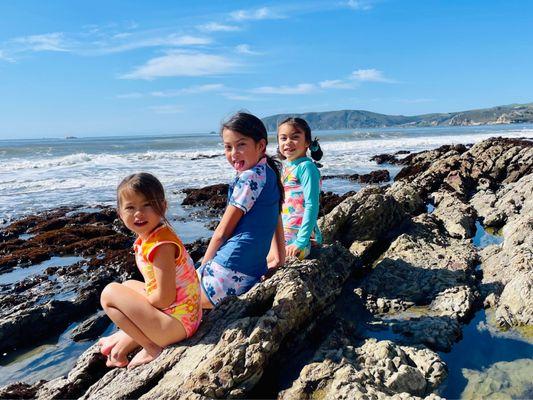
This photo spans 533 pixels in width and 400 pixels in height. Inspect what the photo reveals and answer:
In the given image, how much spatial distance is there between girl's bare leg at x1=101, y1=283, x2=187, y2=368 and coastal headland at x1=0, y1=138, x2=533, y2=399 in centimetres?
10

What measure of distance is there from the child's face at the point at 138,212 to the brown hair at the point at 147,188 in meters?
0.02

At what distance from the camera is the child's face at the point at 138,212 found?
3.54 m

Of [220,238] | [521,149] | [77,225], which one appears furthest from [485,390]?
[521,149]

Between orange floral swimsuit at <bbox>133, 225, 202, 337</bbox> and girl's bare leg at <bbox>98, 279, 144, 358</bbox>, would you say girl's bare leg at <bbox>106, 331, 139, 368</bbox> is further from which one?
orange floral swimsuit at <bbox>133, 225, 202, 337</bbox>

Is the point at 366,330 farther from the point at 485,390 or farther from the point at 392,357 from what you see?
the point at 485,390

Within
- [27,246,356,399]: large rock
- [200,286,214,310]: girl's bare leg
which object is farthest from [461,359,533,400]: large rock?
[200,286,214,310]: girl's bare leg

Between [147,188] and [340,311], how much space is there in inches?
111

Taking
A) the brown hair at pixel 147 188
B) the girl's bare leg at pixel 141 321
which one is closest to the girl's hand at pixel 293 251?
the girl's bare leg at pixel 141 321

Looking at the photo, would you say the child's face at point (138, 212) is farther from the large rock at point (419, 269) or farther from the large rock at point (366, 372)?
the large rock at point (419, 269)

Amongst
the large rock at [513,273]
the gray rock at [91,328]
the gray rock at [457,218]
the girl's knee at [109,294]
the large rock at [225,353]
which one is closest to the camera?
the large rock at [225,353]

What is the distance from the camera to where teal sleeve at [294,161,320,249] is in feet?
16.7

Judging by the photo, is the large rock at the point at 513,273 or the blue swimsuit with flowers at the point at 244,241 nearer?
the blue swimsuit with flowers at the point at 244,241

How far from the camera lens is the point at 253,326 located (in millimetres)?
3725

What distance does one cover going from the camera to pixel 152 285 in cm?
354
